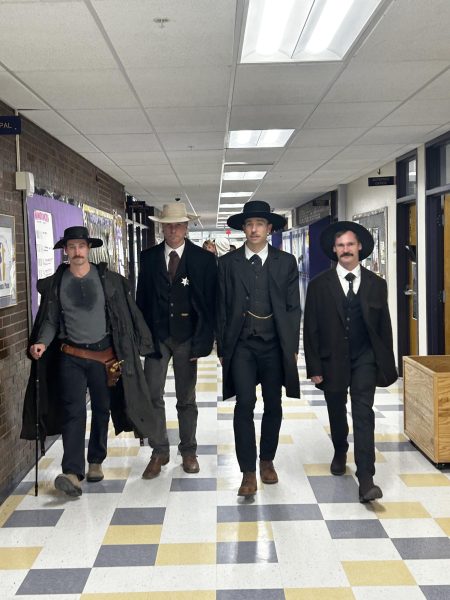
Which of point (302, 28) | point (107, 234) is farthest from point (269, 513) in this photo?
point (107, 234)

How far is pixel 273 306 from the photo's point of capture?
380cm

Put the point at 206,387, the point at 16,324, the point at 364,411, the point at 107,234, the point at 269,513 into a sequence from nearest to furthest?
the point at 269,513 < the point at 364,411 < the point at 16,324 < the point at 206,387 < the point at 107,234

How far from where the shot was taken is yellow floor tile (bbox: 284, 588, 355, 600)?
271cm

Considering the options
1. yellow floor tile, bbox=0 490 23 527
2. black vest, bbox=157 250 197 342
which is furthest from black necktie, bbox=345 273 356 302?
yellow floor tile, bbox=0 490 23 527

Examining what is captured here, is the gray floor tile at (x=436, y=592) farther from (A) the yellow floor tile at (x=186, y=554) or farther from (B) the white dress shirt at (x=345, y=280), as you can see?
(B) the white dress shirt at (x=345, y=280)

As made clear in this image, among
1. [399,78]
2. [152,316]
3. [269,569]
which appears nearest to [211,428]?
[152,316]

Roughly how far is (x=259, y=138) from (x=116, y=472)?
350 centimetres

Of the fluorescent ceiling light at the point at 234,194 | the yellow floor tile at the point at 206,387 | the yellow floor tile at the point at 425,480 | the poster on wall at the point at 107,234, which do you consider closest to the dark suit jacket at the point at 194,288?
the yellow floor tile at the point at 425,480

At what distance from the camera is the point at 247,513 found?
3598mm

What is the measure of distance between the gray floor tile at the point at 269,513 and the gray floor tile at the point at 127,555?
1.55 feet

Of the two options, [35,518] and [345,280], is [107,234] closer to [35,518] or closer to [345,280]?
[345,280]

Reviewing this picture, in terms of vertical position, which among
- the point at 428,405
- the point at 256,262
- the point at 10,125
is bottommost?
the point at 428,405

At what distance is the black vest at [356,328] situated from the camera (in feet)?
12.5

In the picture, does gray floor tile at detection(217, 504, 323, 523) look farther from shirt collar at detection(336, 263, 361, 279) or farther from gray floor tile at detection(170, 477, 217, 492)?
shirt collar at detection(336, 263, 361, 279)
